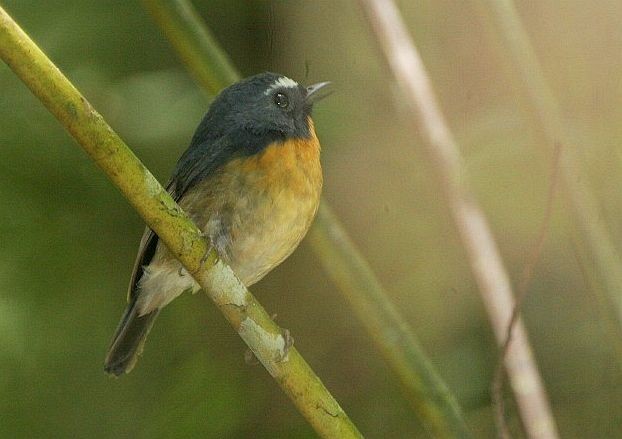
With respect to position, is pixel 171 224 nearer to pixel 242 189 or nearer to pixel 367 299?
pixel 367 299

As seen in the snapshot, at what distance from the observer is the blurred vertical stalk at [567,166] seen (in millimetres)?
2189

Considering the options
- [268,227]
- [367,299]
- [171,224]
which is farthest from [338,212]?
[171,224]

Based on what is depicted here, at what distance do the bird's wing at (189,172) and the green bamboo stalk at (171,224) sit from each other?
650 mm

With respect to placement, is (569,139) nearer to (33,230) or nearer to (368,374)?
(368,374)

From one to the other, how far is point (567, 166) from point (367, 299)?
→ 21.8 inches

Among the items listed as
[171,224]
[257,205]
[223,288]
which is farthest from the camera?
[257,205]

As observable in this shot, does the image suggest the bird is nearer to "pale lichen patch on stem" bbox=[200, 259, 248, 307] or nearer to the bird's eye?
the bird's eye

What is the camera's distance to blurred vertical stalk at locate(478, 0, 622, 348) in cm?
219

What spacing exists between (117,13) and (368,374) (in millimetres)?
1525

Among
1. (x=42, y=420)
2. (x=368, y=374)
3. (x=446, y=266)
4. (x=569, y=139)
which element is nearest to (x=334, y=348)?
(x=368, y=374)

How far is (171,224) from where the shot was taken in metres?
1.90

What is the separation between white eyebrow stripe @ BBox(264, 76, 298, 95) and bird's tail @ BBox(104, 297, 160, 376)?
0.75 metres

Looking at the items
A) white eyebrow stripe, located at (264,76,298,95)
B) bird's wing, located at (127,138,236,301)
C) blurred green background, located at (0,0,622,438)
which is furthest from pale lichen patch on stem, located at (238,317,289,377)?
white eyebrow stripe, located at (264,76,298,95)

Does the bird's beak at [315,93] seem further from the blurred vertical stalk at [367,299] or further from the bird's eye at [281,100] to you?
the blurred vertical stalk at [367,299]
